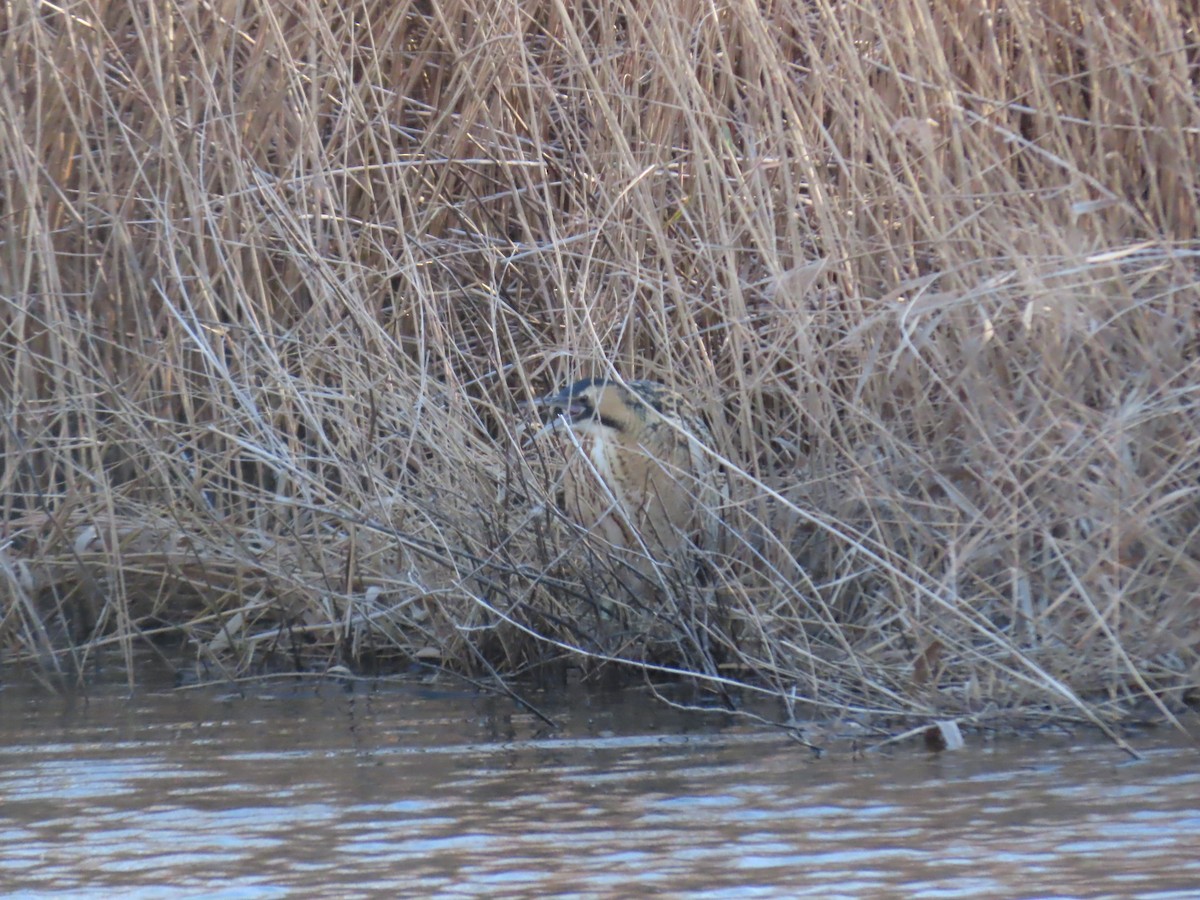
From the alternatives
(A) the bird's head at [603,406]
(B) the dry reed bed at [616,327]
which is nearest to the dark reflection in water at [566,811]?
(B) the dry reed bed at [616,327]

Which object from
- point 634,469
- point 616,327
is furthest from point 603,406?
point 616,327

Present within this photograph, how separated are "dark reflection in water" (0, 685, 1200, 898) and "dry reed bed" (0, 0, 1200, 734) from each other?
198mm

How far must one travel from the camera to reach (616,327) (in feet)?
15.7

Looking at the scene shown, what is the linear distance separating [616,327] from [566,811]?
1657 mm

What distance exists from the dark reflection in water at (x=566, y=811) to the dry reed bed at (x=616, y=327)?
0.65 ft

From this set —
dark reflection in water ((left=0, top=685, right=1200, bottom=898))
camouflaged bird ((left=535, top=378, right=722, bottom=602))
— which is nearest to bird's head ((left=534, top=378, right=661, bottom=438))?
camouflaged bird ((left=535, top=378, right=722, bottom=602))

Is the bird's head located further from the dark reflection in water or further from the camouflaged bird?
the dark reflection in water

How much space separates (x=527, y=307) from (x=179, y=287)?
2.77 feet

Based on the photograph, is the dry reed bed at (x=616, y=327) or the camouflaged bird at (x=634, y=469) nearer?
the dry reed bed at (x=616, y=327)

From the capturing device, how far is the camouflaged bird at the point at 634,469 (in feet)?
14.1

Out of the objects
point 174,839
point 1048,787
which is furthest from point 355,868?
point 1048,787

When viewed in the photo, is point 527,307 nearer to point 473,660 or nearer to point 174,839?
point 473,660

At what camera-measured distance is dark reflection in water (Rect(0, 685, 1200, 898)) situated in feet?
9.71

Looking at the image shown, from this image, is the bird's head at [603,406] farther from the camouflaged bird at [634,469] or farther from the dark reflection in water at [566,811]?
the dark reflection in water at [566,811]
